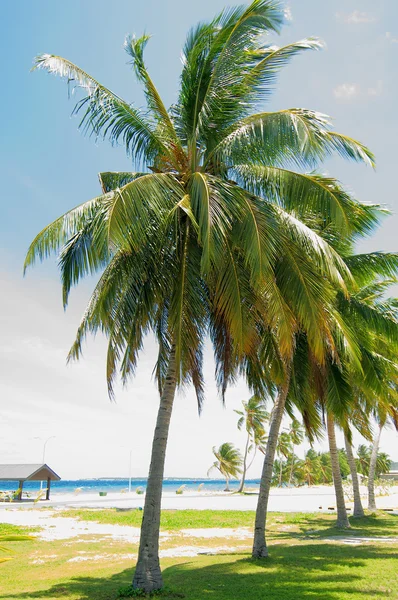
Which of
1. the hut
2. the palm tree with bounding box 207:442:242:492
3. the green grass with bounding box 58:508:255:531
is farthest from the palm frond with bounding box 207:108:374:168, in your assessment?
the palm tree with bounding box 207:442:242:492

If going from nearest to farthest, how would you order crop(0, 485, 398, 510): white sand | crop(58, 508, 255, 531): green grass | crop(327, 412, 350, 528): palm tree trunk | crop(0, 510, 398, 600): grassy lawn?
crop(0, 510, 398, 600): grassy lawn, crop(327, 412, 350, 528): palm tree trunk, crop(58, 508, 255, 531): green grass, crop(0, 485, 398, 510): white sand

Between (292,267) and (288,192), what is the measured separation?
1483 mm

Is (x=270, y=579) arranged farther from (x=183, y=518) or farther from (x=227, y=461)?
(x=227, y=461)

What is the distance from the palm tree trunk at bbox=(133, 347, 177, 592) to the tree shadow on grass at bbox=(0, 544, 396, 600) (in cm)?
44

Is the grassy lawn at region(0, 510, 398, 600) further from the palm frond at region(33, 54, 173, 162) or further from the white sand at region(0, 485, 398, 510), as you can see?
the white sand at region(0, 485, 398, 510)

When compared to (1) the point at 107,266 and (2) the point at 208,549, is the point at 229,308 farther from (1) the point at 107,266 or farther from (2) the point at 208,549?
(2) the point at 208,549

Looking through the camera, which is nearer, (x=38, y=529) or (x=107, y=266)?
(x=107, y=266)

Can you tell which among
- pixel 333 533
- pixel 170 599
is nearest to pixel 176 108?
pixel 170 599

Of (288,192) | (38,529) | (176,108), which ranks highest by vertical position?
(176,108)

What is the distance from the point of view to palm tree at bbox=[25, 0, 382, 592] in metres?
8.44

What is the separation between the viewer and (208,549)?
14156 mm

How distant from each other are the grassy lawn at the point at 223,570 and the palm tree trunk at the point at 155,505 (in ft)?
1.41

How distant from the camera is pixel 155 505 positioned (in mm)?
8562

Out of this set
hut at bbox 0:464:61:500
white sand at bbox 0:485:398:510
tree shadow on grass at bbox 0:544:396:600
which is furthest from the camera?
hut at bbox 0:464:61:500
